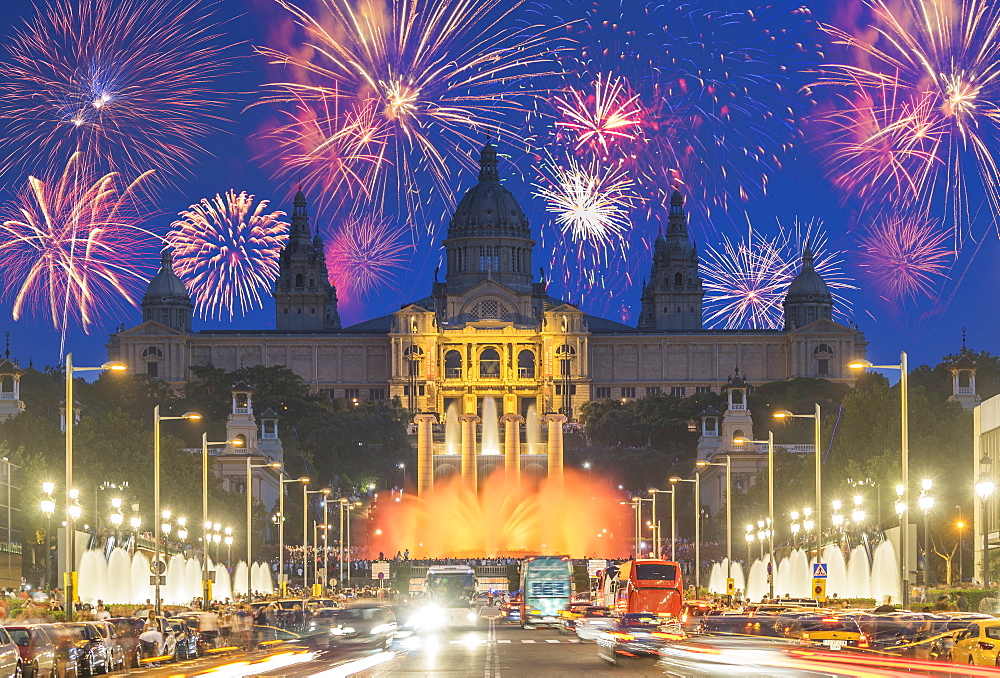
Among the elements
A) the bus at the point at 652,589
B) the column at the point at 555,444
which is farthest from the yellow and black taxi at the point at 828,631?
the column at the point at 555,444

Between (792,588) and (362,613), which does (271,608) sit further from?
(792,588)

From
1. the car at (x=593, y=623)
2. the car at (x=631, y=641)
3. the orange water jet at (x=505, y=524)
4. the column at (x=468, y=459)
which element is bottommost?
the car at (x=593, y=623)

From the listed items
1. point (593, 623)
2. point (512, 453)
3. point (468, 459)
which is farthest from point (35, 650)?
point (512, 453)

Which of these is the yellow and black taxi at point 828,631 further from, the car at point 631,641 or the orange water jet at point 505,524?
the orange water jet at point 505,524

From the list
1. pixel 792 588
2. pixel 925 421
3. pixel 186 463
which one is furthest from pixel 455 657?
pixel 186 463

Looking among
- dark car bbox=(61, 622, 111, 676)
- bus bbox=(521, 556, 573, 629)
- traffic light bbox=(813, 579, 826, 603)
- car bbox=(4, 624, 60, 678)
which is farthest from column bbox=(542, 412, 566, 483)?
car bbox=(4, 624, 60, 678)

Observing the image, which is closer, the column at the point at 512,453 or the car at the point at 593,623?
the car at the point at 593,623
